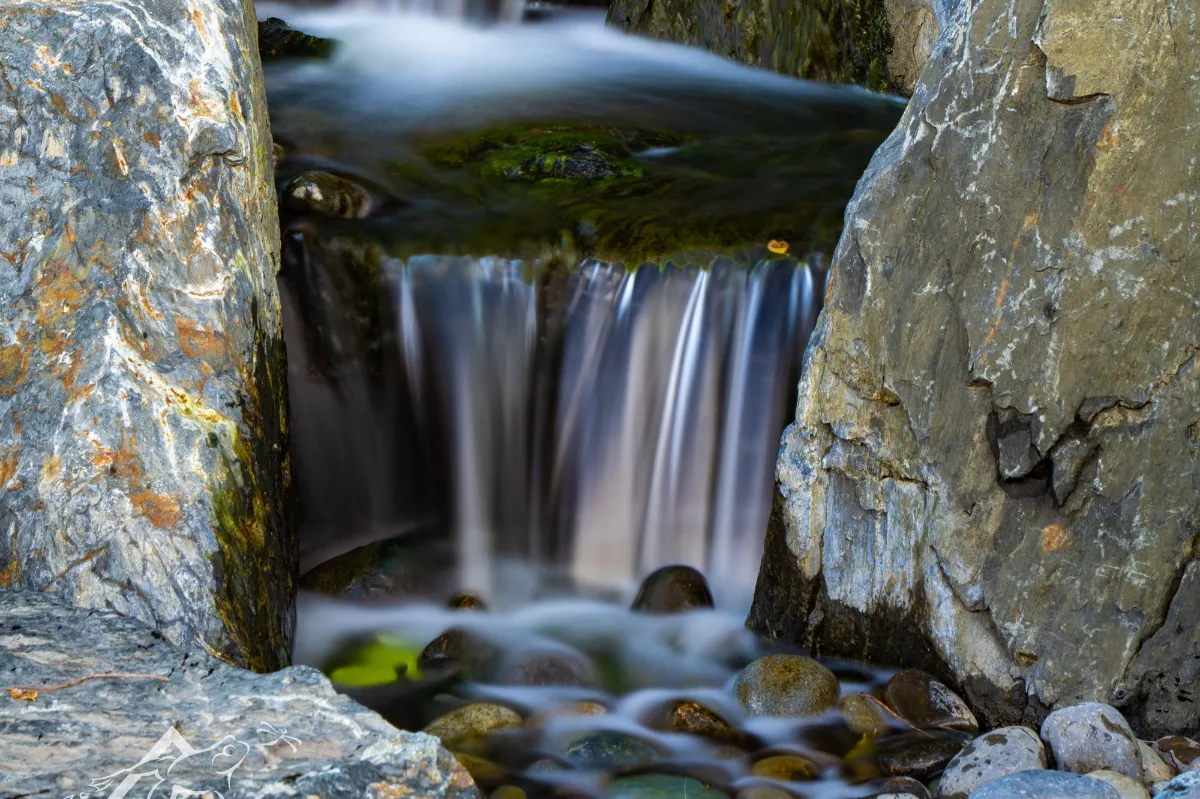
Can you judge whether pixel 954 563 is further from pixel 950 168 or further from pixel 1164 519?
pixel 950 168

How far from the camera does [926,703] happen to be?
12.3 feet

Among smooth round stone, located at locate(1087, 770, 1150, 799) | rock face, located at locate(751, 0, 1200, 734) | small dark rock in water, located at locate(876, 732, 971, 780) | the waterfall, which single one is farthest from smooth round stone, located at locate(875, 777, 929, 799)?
the waterfall

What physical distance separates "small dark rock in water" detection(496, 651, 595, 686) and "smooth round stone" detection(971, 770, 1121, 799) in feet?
5.14

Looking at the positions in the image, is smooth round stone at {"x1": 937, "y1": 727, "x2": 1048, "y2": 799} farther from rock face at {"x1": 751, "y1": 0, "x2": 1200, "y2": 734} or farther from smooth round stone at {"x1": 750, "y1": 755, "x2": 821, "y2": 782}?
smooth round stone at {"x1": 750, "y1": 755, "x2": 821, "y2": 782}

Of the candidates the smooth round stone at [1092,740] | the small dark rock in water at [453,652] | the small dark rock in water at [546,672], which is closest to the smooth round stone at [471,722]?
the small dark rock in water at [546,672]

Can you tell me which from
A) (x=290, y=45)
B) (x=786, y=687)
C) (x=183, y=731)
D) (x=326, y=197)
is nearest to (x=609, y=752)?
(x=786, y=687)

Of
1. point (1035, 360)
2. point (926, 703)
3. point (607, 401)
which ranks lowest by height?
point (926, 703)

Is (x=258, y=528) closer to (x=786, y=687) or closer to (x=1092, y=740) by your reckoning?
(x=786, y=687)

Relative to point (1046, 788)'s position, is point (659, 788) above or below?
below

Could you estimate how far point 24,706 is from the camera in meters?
2.51

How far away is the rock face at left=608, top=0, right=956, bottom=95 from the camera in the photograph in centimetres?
802

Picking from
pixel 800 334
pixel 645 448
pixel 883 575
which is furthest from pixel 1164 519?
pixel 645 448

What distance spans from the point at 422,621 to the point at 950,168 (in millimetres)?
2550

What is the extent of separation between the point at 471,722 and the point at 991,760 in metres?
1.60
